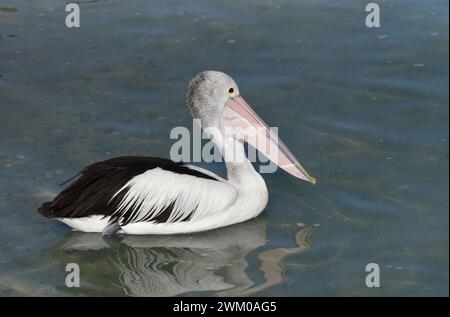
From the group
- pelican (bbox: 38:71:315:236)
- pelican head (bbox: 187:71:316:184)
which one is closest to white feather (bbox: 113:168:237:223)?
pelican (bbox: 38:71:315:236)

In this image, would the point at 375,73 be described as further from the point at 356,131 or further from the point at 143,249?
the point at 143,249

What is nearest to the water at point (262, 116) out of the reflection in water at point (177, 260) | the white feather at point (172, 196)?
the reflection in water at point (177, 260)

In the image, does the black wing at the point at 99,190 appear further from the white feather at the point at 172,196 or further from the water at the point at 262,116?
the water at the point at 262,116

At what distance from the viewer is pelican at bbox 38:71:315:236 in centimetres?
704

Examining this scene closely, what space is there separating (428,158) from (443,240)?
1.28 m

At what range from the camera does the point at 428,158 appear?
8.08m

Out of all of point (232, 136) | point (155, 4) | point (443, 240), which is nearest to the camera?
point (443, 240)

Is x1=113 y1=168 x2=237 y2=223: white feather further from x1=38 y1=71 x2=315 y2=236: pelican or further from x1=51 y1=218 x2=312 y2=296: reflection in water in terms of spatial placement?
x1=51 y1=218 x2=312 y2=296: reflection in water

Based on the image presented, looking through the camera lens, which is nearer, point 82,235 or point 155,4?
point 82,235

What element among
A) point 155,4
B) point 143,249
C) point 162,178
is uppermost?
point 155,4

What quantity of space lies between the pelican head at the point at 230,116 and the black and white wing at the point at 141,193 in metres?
0.44

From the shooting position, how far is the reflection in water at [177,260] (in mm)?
6625

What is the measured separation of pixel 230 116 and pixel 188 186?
0.71 metres

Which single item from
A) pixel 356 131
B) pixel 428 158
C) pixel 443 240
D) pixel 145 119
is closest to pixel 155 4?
pixel 145 119
